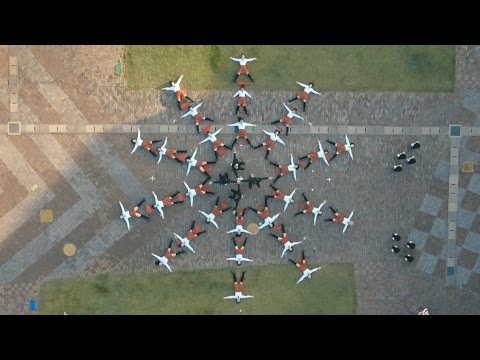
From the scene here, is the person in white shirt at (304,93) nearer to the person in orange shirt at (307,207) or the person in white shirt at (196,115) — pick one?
the person in white shirt at (196,115)

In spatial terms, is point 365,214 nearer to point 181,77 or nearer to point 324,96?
point 324,96

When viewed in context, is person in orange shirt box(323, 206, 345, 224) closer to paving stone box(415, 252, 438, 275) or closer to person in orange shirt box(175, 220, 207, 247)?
paving stone box(415, 252, 438, 275)

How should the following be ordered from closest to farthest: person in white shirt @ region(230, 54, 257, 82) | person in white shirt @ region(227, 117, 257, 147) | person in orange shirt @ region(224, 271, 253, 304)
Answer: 1. person in white shirt @ region(230, 54, 257, 82)
2. person in white shirt @ region(227, 117, 257, 147)
3. person in orange shirt @ region(224, 271, 253, 304)

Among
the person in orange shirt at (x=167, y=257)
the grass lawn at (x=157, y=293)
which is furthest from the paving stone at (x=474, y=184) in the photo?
the person in orange shirt at (x=167, y=257)

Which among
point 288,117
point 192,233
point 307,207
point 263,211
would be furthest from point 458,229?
point 192,233

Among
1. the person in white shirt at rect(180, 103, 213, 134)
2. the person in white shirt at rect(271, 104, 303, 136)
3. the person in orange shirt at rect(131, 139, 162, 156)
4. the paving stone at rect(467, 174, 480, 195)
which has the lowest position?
the paving stone at rect(467, 174, 480, 195)

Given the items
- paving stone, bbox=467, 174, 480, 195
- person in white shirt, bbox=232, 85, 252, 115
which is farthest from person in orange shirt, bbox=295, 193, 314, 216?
paving stone, bbox=467, 174, 480, 195

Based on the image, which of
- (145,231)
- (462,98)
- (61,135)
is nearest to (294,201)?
(145,231)
